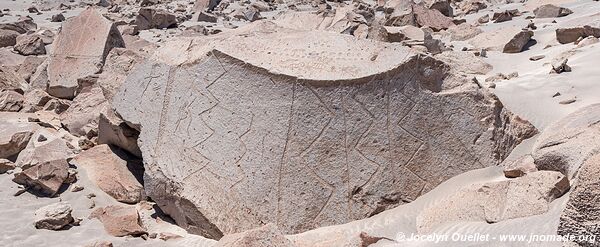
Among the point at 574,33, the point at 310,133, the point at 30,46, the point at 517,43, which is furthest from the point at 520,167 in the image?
the point at 30,46

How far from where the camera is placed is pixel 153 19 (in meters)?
10.8

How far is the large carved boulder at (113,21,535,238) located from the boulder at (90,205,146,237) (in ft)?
0.66

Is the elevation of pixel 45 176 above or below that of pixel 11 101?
above

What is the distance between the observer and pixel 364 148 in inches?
146

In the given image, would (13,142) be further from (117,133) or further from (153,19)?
(153,19)

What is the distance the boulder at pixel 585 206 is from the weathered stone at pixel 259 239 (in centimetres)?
125

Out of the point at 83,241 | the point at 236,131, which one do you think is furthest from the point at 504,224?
the point at 83,241

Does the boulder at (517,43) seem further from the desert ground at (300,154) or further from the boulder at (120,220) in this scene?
the boulder at (120,220)

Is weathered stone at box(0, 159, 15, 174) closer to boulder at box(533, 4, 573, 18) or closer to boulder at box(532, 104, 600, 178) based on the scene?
boulder at box(532, 104, 600, 178)

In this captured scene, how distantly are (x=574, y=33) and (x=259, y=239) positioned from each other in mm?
4942

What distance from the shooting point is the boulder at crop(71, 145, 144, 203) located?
437 cm

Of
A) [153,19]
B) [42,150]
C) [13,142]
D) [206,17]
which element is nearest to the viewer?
[42,150]

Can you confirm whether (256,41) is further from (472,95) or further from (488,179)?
(488,179)

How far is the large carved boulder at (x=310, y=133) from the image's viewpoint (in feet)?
11.9
